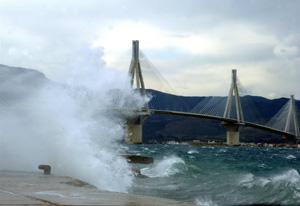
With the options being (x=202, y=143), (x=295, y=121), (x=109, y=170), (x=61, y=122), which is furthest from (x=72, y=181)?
(x=202, y=143)

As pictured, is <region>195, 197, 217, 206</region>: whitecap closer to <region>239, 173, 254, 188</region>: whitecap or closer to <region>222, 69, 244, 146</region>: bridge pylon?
<region>239, 173, 254, 188</region>: whitecap

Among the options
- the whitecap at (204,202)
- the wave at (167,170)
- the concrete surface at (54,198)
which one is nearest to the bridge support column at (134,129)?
the wave at (167,170)

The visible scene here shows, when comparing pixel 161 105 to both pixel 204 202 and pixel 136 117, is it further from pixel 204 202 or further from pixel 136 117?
pixel 204 202

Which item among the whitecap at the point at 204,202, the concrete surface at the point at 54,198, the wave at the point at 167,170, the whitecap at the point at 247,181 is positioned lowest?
the wave at the point at 167,170

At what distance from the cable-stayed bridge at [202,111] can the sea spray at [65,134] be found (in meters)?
27.2

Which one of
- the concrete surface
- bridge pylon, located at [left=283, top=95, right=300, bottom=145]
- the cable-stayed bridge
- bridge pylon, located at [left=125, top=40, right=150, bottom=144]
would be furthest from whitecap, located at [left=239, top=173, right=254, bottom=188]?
bridge pylon, located at [left=283, top=95, right=300, bottom=145]

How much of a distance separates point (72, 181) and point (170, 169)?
12.0m

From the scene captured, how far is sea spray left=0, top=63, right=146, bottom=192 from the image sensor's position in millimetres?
10880

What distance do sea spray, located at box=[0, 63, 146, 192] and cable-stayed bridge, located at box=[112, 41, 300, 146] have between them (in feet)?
89.2

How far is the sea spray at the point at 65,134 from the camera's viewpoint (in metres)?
10.9

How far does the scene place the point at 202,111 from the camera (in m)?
71.8

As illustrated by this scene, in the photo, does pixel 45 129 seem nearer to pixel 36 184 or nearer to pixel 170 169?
pixel 36 184

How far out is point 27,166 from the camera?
11.3 metres

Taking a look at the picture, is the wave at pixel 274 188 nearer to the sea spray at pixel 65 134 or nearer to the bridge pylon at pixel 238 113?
the sea spray at pixel 65 134
